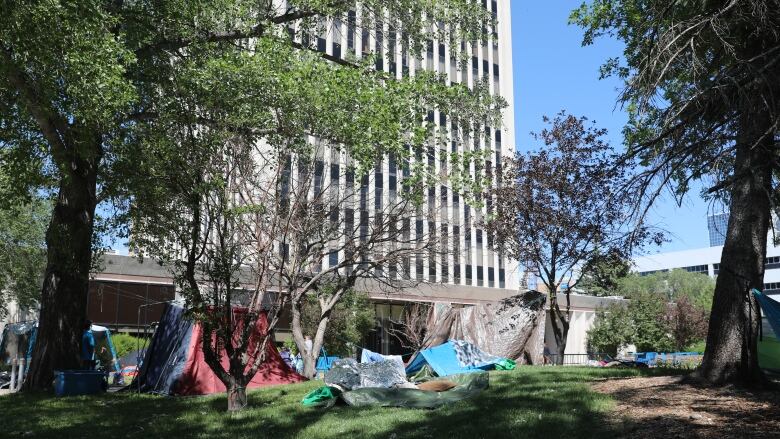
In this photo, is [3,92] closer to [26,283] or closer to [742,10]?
[742,10]

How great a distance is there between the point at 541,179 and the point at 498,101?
4.13 meters

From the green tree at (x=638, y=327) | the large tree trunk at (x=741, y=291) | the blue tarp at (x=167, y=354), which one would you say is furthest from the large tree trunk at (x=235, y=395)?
the green tree at (x=638, y=327)

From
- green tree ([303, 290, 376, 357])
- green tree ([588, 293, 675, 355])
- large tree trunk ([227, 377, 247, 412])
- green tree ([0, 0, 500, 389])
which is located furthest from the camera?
green tree ([588, 293, 675, 355])

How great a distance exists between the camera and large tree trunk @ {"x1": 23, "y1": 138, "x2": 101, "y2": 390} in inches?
538

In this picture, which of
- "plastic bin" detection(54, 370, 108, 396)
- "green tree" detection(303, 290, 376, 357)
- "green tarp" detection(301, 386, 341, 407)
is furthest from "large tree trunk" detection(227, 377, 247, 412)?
"green tree" detection(303, 290, 376, 357)

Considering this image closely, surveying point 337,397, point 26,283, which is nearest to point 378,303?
point 26,283

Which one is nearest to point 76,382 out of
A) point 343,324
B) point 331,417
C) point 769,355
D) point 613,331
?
point 331,417

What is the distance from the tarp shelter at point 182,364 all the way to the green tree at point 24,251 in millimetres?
13767

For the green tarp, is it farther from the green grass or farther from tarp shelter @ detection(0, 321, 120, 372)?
tarp shelter @ detection(0, 321, 120, 372)

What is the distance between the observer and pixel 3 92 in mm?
11047

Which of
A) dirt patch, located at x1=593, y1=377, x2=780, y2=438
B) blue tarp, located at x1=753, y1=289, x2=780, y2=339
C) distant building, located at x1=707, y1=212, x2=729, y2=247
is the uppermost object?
distant building, located at x1=707, y1=212, x2=729, y2=247

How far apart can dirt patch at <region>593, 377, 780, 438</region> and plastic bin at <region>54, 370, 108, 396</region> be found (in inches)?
375

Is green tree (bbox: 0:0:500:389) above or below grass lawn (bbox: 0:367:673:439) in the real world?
above

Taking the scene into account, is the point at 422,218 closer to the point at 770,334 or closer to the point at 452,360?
the point at 452,360
